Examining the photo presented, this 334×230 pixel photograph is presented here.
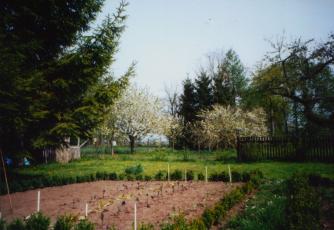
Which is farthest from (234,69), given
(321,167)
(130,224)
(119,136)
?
(130,224)

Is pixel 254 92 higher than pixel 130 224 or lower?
higher

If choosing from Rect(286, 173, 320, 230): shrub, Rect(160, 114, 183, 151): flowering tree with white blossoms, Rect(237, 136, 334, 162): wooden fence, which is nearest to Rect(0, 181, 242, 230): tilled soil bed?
Rect(286, 173, 320, 230): shrub

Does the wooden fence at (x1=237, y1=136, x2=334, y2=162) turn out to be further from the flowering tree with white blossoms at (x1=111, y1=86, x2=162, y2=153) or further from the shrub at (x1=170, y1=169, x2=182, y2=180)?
the flowering tree with white blossoms at (x1=111, y1=86, x2=162, y2=153)

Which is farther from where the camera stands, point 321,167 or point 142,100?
point 142,100

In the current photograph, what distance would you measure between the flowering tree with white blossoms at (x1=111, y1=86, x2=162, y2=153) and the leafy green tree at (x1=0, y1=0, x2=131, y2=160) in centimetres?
2115

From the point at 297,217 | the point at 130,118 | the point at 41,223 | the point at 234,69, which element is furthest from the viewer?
the point at 234,69

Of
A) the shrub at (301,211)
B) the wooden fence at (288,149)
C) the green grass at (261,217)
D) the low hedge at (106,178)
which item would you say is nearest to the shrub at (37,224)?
the green grass at (261,217)

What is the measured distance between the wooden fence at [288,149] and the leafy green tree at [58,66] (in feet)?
32.7

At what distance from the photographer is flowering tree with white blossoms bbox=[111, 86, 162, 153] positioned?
37.5m

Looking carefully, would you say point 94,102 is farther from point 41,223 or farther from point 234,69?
point 234,69

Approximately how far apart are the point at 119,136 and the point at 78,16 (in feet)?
78.2

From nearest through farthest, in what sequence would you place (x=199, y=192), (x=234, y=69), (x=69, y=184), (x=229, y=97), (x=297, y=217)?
1. (x=297, y=217)
2. (x=199, y=192)
3. (x=69, y=184)
4. (x=229, y=97)
5. (x=234, y=69)

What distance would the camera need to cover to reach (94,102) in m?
14.9

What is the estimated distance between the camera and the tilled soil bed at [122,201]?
28.2 ft
